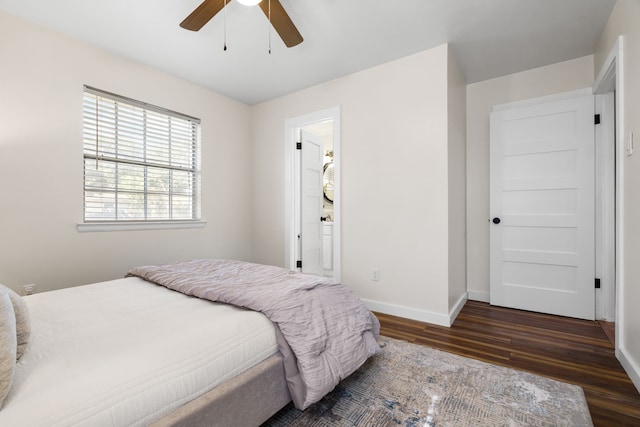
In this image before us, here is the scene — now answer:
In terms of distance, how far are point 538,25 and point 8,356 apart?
11.8ft

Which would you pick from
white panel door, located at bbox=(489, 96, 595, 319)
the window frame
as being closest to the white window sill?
the window frame

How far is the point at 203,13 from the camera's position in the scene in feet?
6.44

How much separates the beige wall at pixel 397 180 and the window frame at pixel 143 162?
5.11ft

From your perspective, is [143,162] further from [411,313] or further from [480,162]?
→ [480,162]

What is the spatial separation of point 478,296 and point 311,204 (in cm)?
232

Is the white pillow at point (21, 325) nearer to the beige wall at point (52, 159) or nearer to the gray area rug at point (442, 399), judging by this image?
the gray area rug at point (442, 399)

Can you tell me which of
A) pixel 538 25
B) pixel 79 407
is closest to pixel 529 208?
pixel 538 25

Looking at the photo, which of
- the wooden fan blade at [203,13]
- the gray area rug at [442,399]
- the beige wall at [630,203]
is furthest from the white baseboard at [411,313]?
the wooden fan blade at [203,13]

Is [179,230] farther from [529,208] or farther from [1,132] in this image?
[529,208]

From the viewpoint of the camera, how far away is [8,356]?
0.82 metres

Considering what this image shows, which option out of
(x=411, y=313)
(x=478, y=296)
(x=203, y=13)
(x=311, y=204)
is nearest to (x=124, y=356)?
(x=203, y=13)

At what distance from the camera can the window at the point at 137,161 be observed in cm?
270

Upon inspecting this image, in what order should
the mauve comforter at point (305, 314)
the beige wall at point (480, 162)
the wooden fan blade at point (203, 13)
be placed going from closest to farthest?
the mauve comforter at point (305, 314) < the wooden fan blade at point (203, 13) < the beige wall at point (480, 162)

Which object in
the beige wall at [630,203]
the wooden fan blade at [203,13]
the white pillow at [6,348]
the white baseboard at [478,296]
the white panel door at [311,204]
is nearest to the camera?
the white pillow at [6,348]
